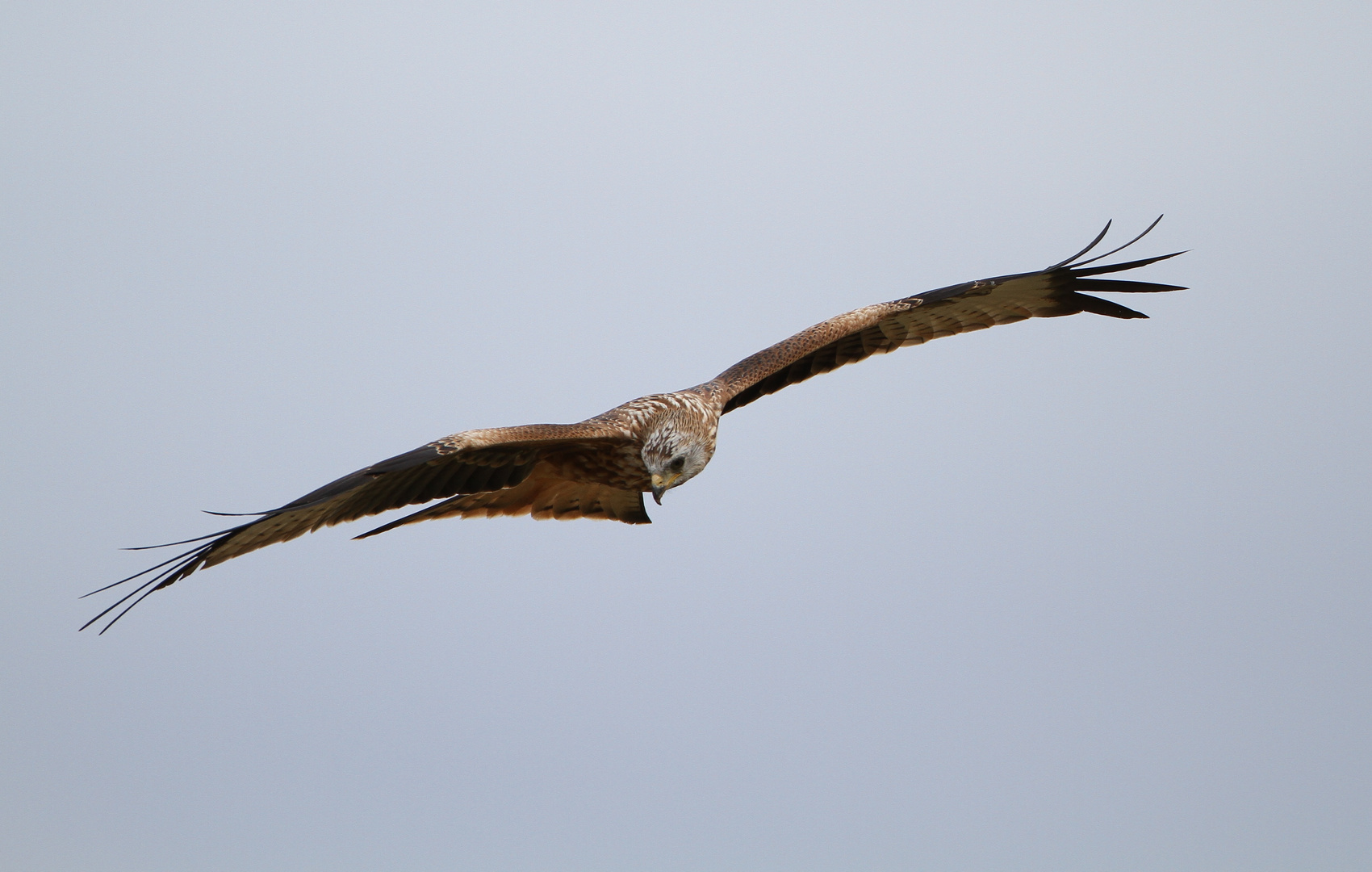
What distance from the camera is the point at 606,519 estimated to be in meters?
7.45

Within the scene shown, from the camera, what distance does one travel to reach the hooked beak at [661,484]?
6.28 meters

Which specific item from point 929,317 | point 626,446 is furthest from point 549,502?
point 929,317

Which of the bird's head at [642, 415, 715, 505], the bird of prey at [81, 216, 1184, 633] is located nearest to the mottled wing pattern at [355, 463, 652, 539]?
the bird of prey at [81, 216, 1184, 633]

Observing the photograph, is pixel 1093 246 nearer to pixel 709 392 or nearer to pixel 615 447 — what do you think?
pixel 709 392

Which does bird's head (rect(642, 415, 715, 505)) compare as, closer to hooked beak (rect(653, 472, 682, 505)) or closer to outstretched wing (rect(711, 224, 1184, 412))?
hooked beak (rect(653, 472, 682, 505))

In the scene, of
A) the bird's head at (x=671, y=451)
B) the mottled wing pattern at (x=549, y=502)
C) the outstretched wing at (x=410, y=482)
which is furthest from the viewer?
the mottled wing pattern at (x=549, y=502)

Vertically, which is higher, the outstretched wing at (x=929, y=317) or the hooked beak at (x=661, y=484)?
the outstretched wing at (x=929, y=317)

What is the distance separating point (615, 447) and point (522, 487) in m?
0.94

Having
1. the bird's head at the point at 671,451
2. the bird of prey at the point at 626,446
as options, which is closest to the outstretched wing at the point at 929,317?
the bird of prey at the point at 626,446

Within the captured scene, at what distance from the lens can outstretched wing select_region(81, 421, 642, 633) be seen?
17.1 feet

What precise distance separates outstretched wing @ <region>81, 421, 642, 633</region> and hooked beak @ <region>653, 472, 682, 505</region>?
29cm

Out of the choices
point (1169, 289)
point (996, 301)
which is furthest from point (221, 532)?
point (1169, 289)

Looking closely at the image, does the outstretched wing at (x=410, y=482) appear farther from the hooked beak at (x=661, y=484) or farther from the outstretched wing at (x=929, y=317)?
the outstretched wing at (x=929, y=317)

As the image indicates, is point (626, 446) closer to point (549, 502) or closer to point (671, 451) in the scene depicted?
point (671, 451)
